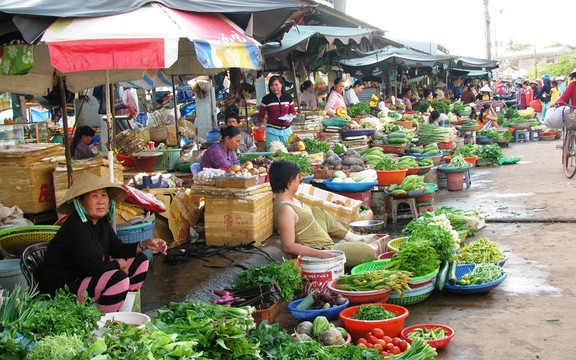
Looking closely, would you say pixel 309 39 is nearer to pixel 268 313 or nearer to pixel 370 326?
pixel 268 313

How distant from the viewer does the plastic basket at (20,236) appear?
→ 4316 millimetres

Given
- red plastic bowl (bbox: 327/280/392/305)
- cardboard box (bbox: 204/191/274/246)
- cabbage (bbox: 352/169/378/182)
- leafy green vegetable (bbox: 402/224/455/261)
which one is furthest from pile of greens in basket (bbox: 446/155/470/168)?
red plastic bowl (bbox: 327/280/392/305)

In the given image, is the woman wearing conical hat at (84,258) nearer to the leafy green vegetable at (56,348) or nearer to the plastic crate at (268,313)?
the plastic crate at (268,313)

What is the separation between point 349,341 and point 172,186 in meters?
3.70

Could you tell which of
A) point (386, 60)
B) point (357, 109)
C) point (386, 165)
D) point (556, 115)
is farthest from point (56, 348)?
point (386, 60)

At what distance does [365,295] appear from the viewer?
4.23 meters

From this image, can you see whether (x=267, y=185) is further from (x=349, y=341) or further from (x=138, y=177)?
(x=349, y=341)

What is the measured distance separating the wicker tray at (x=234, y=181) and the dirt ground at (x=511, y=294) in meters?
0.77

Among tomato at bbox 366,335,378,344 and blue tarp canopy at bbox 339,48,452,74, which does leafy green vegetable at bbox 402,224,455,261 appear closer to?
tomato at bbox 366,335,378,344

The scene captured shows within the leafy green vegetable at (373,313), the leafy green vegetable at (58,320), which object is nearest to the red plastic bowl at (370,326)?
the leafy green vegetable at (373,313)

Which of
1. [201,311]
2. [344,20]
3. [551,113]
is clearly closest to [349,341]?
[201,311]

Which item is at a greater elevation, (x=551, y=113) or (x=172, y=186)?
(x=551, y=113)

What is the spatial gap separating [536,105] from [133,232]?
23121 millimetres

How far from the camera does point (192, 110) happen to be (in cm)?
1770
